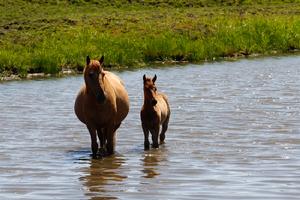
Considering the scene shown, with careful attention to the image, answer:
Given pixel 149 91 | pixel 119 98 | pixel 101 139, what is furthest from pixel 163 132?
pixel 101 139

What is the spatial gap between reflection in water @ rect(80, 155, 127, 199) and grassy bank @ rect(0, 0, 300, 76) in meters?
13.1

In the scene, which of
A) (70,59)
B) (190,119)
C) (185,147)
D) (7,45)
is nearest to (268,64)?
(70,59)

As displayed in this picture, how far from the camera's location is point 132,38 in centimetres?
3119

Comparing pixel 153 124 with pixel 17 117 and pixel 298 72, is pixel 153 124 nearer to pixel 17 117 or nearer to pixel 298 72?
pixel 17 117

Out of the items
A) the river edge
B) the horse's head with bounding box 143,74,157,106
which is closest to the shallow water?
the horse's head with bounding box 143,74,157,106

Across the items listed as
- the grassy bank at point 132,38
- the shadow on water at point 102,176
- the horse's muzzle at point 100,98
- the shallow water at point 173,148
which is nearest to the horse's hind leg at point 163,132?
the shallow water at point 173,148

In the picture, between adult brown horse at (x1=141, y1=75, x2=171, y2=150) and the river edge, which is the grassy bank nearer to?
the river edge

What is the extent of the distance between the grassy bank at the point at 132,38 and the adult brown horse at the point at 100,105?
1230 centimetres

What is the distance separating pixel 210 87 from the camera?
21.8m

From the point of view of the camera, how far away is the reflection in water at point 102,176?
995 cm

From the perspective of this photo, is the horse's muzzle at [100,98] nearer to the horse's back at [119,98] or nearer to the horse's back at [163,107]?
the horse's back at [119,98]

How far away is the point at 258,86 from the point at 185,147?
356 inches

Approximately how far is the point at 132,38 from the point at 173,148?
1825cm

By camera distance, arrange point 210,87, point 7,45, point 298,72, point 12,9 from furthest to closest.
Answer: point 12,9, point 7,45, point 298,72, point 210,87
